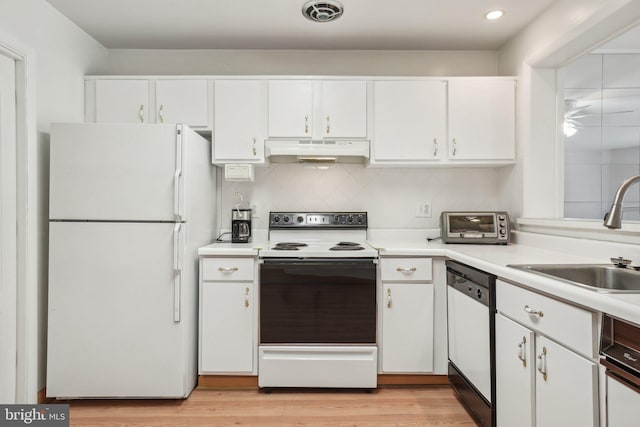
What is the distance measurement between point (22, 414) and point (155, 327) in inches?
29.7

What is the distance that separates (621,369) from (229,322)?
1944 mm

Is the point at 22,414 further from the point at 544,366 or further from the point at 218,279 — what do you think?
the point at 544,366

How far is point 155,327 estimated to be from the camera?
215cm

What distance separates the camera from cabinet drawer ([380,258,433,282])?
232cm

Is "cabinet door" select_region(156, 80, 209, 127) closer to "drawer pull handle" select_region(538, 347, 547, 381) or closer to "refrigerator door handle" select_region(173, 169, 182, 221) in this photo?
"refrigerator door handle" select_region(173, 169, 182, 221)

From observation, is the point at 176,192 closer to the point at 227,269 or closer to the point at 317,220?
the point at 227,269

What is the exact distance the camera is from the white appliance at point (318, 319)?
89.0 inches

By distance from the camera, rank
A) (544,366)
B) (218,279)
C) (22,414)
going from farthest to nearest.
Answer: (218,279) → (22,414) → (544,366)

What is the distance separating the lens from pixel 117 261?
6.97 feet

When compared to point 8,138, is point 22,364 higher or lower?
lower

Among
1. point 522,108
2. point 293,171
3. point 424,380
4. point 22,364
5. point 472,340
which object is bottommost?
point 424,380

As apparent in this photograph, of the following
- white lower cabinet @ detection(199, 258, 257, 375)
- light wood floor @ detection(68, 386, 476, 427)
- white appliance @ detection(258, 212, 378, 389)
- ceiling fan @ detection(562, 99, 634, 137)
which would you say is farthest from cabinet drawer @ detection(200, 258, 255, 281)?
ceiling fan @ detection(562, 99, 634, 137)

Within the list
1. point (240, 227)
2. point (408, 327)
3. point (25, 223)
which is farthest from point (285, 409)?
point (25, 223)

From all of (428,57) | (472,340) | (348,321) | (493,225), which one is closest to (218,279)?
(348,321)
